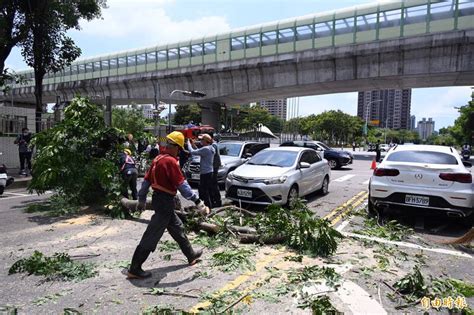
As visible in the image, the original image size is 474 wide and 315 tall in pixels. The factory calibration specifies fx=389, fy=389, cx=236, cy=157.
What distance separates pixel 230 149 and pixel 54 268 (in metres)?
9.46

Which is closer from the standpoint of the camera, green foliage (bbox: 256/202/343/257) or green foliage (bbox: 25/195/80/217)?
green foliage (bbox: 256/202/343/257)

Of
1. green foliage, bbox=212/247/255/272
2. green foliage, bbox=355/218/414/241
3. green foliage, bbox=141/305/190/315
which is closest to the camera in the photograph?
green foliage, bbox=141/305/190/315

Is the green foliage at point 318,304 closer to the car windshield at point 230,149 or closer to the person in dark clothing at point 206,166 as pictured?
the person in dark clothing at point 206,166

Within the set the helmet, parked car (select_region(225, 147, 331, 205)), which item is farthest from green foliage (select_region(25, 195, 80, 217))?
the helmet

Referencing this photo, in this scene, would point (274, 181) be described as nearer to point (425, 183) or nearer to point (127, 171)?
point (425, 183)

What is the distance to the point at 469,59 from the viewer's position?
22484 mm

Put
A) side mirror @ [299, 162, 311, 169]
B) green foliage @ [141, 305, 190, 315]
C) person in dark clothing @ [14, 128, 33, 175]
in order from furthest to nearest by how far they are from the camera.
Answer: person in dark clothing @ [14, 128, 33, 175], side mirror @ [299, 162, 311, 169], green foliage @ [141, 305, 190, 315]

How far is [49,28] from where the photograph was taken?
16.5 meters

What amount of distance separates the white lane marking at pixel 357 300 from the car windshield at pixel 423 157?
14.3ft

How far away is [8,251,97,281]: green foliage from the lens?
474 centimetres

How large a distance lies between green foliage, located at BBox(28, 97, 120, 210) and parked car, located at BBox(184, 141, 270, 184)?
151 inches

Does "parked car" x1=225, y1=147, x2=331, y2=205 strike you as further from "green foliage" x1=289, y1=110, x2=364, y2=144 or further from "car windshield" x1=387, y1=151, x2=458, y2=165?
"green foliage" x1=289, y1=110, x2=364, y2=144

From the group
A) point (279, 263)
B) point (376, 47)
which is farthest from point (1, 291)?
point (376, 47)

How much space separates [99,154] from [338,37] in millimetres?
20188
